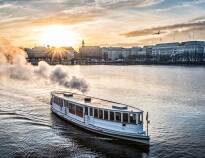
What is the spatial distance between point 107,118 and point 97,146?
12.2 feet

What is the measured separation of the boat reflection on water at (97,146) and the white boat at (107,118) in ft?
2.35

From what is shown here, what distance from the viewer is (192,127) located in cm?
4700

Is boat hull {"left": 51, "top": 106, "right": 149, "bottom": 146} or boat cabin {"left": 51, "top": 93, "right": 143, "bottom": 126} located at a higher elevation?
boat cabin {"left": 51, "top": 93, "right": 143, "bottom": 126}

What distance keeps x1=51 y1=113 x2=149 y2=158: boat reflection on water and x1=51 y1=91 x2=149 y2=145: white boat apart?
0.72m

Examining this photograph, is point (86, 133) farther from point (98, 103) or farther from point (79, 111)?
point (98, 103)

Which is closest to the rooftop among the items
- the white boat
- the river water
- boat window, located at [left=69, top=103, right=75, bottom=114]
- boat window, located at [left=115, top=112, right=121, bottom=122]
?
the white boat

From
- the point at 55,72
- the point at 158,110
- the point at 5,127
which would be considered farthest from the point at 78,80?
the point at 5,127

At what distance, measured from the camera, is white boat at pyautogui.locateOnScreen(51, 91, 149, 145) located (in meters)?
39.9

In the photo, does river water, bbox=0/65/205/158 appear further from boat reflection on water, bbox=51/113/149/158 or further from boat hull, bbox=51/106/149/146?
boat hull, bbox=51/106/149/146

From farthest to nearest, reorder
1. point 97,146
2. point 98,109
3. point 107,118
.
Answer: point 98,109 < point 107,118 < point 97,146

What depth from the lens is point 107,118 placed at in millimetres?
42062

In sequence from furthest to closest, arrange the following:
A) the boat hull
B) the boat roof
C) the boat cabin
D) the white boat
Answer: the boat roof, the boat cabin, the white boat, the boat hull

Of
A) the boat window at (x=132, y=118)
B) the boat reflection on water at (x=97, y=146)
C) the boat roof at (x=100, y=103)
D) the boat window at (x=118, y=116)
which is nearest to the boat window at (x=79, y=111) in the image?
the boat roof at (x=100, y=103)

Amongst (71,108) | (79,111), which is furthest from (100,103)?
(71,108)
